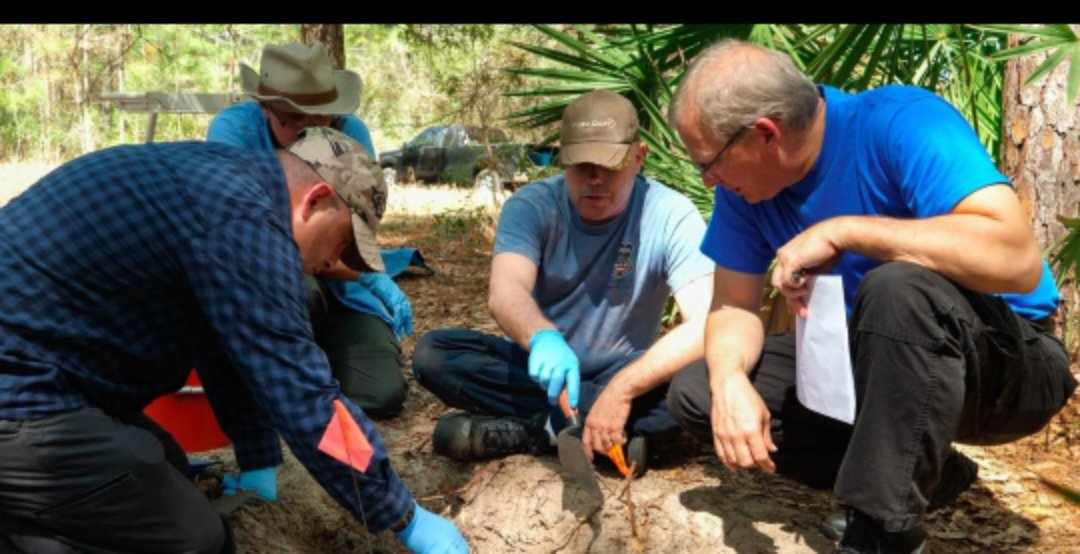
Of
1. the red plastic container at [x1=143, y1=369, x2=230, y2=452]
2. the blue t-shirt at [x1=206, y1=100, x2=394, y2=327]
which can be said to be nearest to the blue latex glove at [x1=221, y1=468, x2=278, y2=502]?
Result: the red plastic container at [x1=143, y1=369, x2=230, y2=452]

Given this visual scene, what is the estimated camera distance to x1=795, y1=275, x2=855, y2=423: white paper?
2357mm

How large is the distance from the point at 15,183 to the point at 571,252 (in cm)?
1126

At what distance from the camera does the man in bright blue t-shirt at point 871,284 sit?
2225 millimetres

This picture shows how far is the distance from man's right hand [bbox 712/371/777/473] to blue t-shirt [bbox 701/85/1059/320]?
15.0 inches

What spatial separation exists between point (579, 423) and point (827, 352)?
2.97 feet

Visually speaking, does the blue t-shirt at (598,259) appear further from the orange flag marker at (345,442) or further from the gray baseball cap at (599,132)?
the orange flag marker at (345,442)

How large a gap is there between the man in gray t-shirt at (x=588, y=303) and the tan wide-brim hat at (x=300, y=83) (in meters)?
1.02

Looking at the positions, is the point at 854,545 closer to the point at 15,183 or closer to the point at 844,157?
the point at 844,157

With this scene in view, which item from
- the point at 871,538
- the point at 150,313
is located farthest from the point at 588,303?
the point at 150,313

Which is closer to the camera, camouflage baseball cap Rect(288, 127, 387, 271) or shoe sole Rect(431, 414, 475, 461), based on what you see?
camouflage baseball cap Rect(288, 127, 387, 271)

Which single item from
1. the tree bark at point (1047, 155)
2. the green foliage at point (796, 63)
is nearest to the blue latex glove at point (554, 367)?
the green foliage at point (796, 63)

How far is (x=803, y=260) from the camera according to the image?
243 cm

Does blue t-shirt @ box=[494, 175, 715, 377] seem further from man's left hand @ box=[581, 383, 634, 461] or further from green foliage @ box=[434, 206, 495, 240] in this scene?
green foliage @ box=[434, 206, 495, 240]

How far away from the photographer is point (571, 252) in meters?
3.40
